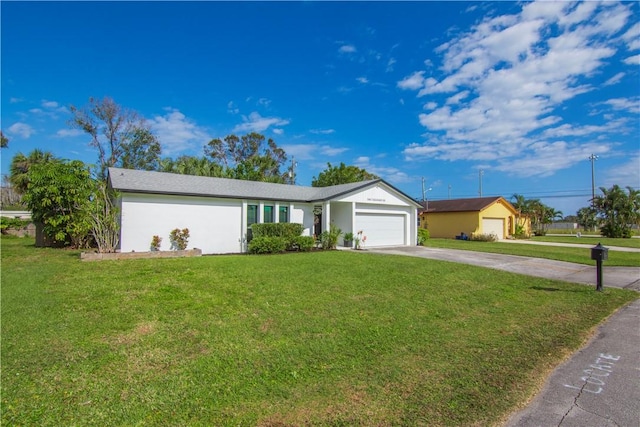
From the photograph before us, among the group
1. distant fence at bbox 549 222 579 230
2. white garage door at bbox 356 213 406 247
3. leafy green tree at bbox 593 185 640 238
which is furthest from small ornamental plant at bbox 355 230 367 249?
distant fence at bbox 549 222 579 230

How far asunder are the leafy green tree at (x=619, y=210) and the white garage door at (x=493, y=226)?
1322 centimetres

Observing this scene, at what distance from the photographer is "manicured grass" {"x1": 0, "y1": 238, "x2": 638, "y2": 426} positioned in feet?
10.8

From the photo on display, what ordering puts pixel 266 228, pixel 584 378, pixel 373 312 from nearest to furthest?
1. pixel 584 378
2. pixel 373 312
3. pixel 266 228

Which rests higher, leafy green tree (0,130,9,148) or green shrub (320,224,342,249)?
leafy green tree (0,130,9,148)

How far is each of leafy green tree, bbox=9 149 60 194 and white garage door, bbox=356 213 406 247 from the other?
869 inches

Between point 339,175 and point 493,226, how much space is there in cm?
1596

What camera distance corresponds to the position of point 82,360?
13.4 ft

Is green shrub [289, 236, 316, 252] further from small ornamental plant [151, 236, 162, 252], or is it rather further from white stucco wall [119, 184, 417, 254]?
small ornamental plant [151, 236, 162, 252]

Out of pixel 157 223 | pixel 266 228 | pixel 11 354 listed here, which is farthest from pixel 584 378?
pixel 157 223

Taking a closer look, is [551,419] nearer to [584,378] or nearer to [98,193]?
[584,378]

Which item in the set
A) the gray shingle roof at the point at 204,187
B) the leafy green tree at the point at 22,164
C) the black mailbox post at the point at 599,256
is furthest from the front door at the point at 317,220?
the leafy green tree at the point at 22,164

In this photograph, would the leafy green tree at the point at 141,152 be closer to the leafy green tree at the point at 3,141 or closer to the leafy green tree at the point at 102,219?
the leafy green tree at the point at 3,141

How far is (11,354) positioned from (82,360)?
3.04ft

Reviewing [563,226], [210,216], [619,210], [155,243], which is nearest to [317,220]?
[210,216]
